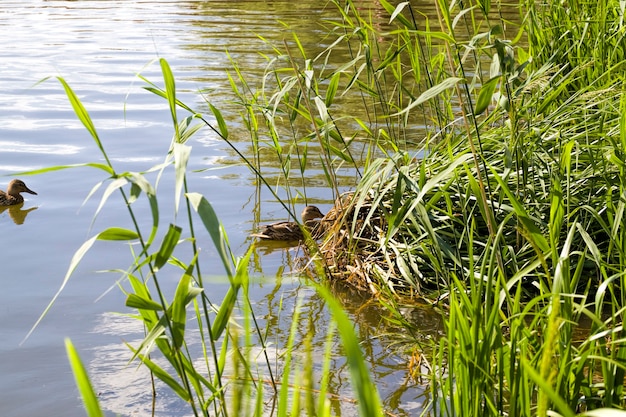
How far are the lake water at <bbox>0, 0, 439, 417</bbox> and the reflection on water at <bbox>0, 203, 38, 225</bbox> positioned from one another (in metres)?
0.02

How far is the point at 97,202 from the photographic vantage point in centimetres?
686

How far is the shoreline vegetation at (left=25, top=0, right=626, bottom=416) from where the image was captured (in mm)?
2352

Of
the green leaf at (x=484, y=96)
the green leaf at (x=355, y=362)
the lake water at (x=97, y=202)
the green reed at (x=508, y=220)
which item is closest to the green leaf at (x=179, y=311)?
the lake water at (x=97, y=202)

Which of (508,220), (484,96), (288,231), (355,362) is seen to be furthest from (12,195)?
(355,362)

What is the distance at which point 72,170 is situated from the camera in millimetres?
7738

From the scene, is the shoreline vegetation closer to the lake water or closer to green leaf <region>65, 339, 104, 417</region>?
green leaf <region>65, 339, 104, 417</region>

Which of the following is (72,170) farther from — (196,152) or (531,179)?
(531,179)

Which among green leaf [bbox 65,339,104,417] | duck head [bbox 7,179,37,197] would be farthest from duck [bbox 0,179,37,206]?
green leaf [bbox 65,339,104,417]

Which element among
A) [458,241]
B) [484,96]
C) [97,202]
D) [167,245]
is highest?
[484,96]

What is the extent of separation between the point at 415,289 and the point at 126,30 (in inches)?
470

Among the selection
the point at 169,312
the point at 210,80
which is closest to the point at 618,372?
the point at 169,312

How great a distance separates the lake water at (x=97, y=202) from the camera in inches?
159

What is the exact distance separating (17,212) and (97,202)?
574 mm

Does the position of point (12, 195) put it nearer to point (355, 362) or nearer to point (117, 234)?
point (117, 234)
